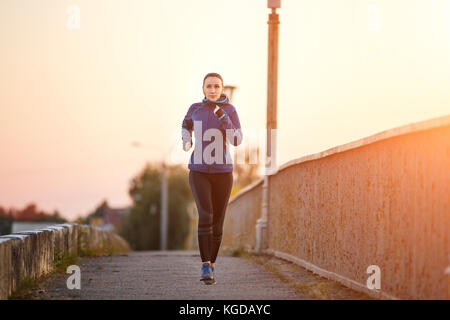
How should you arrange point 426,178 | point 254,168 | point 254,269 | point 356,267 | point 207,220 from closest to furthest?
point 426,178 → point 356,267 → point 207,220 → point 254,269 → point 254,168

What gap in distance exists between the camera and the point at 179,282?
6754 millimetres

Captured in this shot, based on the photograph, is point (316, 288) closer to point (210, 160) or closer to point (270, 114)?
point (210, 160)

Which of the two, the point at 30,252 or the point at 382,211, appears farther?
the point at 30,252

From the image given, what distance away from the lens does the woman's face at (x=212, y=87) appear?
6.59 metres

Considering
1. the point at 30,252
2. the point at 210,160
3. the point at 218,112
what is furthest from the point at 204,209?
the point at 30,252

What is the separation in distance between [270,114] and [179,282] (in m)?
4.36

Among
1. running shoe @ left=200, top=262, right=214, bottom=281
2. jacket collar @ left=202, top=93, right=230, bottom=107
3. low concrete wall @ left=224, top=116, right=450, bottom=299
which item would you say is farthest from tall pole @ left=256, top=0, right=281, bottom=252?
running shoe @ left=200, top=262, right=214, bottom=281

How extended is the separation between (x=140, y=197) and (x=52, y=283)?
54291 mm

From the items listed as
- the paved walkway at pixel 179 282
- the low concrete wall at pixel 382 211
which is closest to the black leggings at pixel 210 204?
the paved walkway at pixel 179 282

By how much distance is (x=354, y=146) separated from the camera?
601cm
